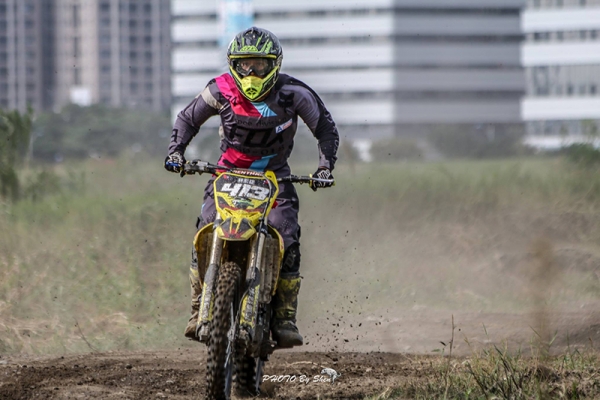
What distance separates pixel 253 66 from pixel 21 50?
114 meters

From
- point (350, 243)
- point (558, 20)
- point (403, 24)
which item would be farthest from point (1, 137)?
point (403, 24)

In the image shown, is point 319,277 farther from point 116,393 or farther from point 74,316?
point 116,393

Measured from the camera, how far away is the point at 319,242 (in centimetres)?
1384

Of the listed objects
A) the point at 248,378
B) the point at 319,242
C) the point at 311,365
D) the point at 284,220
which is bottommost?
the point at 311,365

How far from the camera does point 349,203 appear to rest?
1585cm

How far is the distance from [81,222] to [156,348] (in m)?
5.77

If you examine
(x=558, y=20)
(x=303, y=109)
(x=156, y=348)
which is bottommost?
(x=156, y=348)

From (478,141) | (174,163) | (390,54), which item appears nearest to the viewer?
(174,163)

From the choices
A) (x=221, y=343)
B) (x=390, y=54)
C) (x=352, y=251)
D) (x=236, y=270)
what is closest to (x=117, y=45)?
(x=390, y=54)

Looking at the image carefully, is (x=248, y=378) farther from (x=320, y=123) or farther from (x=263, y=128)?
(x=320, y=123)

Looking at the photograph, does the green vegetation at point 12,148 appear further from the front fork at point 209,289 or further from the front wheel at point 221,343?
the front wheel at point 221,343

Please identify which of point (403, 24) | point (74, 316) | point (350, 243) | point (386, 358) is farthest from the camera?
point (403, 24)

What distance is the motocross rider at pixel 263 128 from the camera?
19.8ft

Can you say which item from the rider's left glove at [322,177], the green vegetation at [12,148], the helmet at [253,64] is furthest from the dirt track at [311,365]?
the green vegetation at [12,148]
